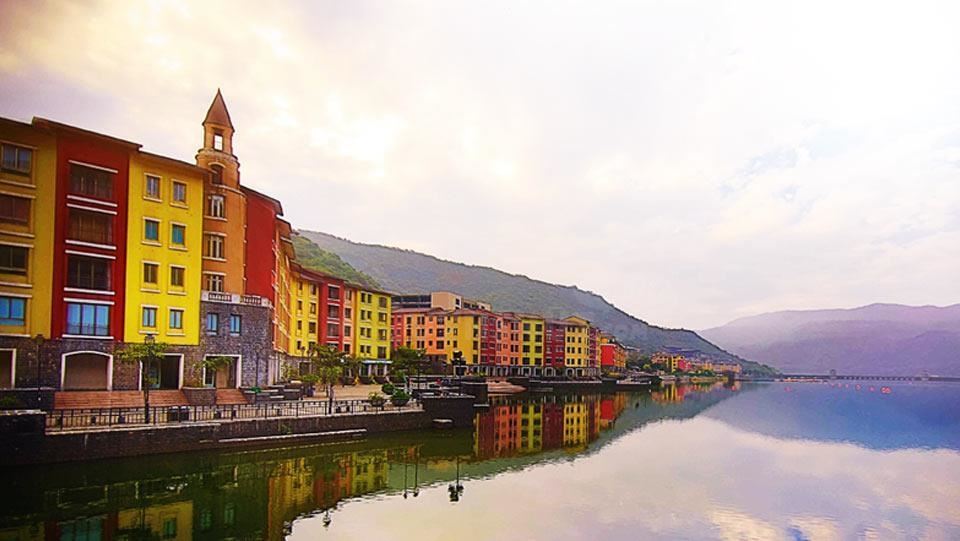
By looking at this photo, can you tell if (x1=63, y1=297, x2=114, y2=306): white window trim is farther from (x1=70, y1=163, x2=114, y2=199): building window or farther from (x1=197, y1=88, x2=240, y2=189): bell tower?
(x1=197, y1=88, x2=240, y2=189): bell tower

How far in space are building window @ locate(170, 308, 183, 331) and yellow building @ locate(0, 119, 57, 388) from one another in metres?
6.30

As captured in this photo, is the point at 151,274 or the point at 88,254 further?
the point at 151,274

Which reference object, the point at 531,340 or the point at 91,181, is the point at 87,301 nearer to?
the point at 91,181

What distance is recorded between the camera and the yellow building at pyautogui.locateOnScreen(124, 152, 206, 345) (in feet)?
125

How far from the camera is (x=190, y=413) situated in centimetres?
3266

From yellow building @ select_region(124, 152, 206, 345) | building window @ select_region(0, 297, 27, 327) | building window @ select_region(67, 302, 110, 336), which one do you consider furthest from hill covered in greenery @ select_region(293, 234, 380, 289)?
building window @ select_region(0, 297, 27, 327)

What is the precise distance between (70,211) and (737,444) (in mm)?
42762

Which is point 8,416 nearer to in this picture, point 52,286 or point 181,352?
point 52,286

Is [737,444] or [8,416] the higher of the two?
[8,416]

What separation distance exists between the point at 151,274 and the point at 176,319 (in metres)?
2.90

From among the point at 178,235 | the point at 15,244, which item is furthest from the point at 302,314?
the point at 15,244

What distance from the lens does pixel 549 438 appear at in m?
45.4

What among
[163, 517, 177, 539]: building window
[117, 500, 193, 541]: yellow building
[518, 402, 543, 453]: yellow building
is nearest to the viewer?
[163, 517, 177, 539]: building window

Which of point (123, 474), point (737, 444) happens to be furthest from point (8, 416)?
point (737, 444)
